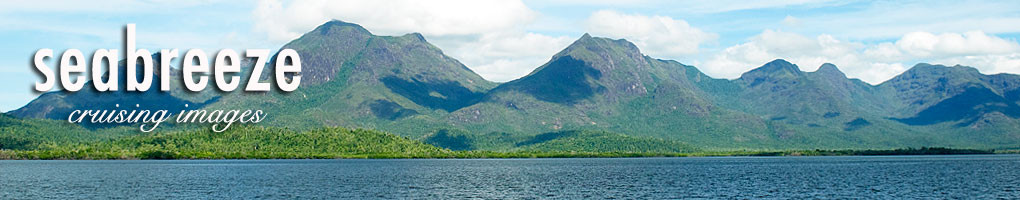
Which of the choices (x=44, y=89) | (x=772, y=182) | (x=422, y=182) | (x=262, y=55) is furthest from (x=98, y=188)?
(x=772, y=182)

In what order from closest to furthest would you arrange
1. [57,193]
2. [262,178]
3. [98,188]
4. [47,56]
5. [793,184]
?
[47,56], [57,193], [98,188], [793,184], [262,178]

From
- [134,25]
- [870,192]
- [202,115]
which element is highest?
[134,25]

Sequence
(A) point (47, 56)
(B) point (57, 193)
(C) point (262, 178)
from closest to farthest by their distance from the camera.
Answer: (A) point (47, 56) → (B) point (57, 193) → (C) point (262, 178)

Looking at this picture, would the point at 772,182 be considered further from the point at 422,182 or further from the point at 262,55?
the point at 262,55


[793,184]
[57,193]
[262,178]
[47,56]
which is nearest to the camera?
[47,56]

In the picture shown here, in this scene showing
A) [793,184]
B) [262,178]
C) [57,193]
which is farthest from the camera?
[262,178]

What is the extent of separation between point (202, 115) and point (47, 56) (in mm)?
25979

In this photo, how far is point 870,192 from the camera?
108 meters

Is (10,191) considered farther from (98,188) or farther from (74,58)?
(74,58)

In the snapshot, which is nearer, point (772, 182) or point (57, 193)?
point (57, 193)

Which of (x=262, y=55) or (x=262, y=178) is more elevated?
(x=262, y=55)

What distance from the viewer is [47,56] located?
95062mm

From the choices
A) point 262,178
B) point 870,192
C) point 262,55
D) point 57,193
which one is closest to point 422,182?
point 262,178

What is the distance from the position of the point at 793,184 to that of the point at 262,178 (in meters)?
73.8
